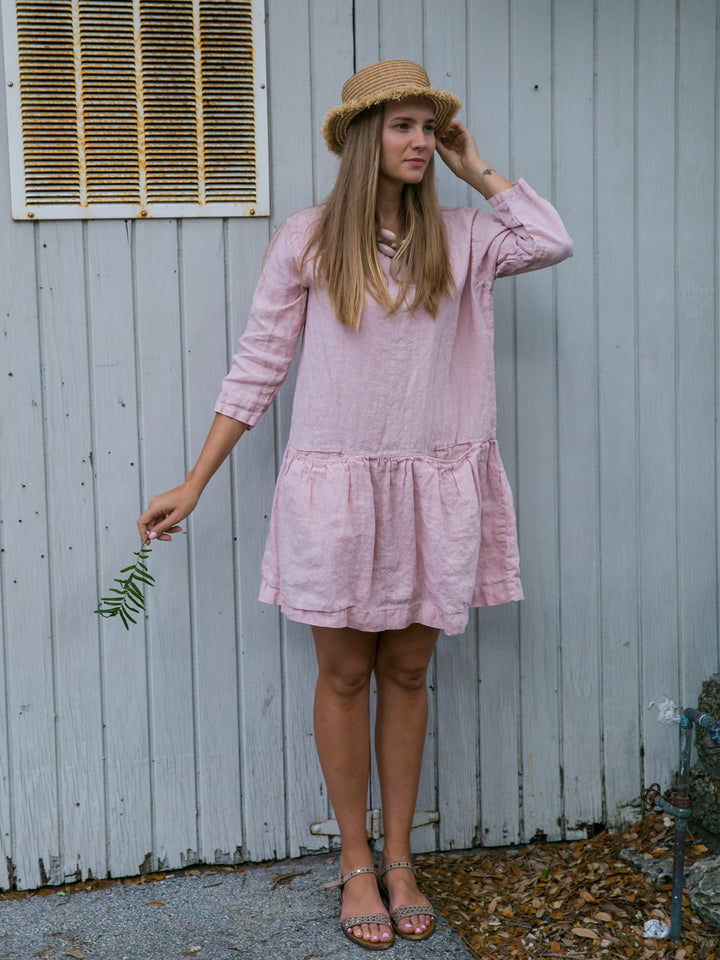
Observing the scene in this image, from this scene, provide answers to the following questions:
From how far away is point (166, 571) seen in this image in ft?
8.09

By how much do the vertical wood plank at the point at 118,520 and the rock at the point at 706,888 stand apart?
1.35 meters

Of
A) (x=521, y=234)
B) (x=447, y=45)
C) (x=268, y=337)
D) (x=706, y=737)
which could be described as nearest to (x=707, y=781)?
(x=706, y=737)

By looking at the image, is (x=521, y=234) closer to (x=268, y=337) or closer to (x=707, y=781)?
(x=268, y=337)

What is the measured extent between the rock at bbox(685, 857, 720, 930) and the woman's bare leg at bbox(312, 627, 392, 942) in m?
0.75

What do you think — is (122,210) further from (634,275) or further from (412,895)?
(412,895)

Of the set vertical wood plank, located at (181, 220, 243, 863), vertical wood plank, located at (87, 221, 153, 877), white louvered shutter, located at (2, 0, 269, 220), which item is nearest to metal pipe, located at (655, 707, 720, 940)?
vertical wood plank, located at (181, 220, 243, 863)

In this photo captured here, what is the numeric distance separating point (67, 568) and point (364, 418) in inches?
33.5

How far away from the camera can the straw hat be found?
2.02 m

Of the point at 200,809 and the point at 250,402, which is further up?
the point at 250,402

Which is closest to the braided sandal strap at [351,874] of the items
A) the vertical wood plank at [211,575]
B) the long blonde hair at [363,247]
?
the vertical wood plank at [211,575]

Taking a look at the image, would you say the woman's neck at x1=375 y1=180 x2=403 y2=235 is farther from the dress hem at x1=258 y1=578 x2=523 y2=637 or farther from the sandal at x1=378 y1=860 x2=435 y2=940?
the sandal at x1=378 y1=860 x2=435 y2=940

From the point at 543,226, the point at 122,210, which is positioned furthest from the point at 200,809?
the point at 543,226

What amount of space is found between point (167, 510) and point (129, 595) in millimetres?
279

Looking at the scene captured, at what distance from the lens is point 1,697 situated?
2424mm
